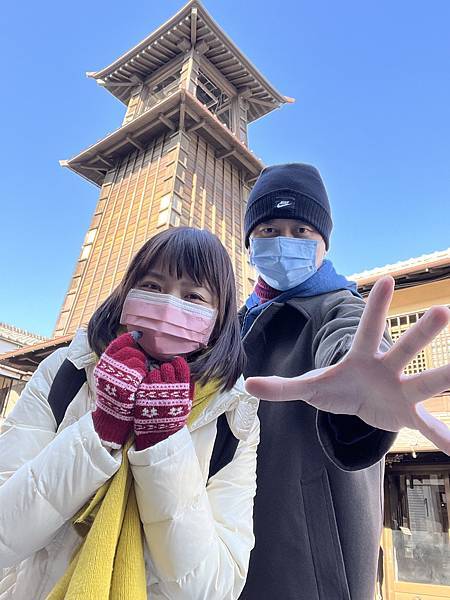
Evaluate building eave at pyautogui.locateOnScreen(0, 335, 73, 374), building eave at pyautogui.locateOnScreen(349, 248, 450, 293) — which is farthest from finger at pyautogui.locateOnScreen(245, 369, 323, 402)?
building eave at pyautogui.locateOnScreen(0, 335, 73, 374)

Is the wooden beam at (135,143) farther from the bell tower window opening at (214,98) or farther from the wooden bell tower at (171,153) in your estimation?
the bell tower window opening at (214,98)

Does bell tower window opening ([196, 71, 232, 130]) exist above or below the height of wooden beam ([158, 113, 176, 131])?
above

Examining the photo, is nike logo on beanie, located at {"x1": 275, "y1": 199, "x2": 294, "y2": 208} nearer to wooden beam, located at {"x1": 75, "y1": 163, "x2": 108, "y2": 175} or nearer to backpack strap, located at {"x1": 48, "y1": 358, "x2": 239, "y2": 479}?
backpack strap, located at {"x1": 48, "y1": 358, "x2": 239, "y2": 479}

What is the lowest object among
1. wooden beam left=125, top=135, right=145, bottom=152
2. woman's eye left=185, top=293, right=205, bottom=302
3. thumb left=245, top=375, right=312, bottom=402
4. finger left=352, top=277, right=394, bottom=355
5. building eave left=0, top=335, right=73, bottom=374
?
thumb left=245, top=375, right=312, bottom=402

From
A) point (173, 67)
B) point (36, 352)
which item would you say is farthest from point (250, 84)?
point (36, 352)

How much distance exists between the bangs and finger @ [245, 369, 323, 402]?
55cm

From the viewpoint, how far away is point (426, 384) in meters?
0.81

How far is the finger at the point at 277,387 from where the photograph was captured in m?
0.90

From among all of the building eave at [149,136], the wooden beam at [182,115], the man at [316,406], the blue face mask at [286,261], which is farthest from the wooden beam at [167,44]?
the blue face mask at [286,261]

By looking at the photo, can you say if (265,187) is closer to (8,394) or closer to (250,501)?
(250,501)

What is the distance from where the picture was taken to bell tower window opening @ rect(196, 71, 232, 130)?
533 inches

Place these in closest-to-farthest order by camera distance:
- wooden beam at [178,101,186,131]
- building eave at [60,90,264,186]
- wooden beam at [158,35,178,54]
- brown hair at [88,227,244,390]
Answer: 1. brown hair at [88,227,244,390]
2. wooden beam at [178,101,186,131]
3. building eave at [60,90,264,186]
4. wooden beam at [158,35,178,54]

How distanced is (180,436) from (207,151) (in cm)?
1125

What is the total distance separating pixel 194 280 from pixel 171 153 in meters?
9.76
